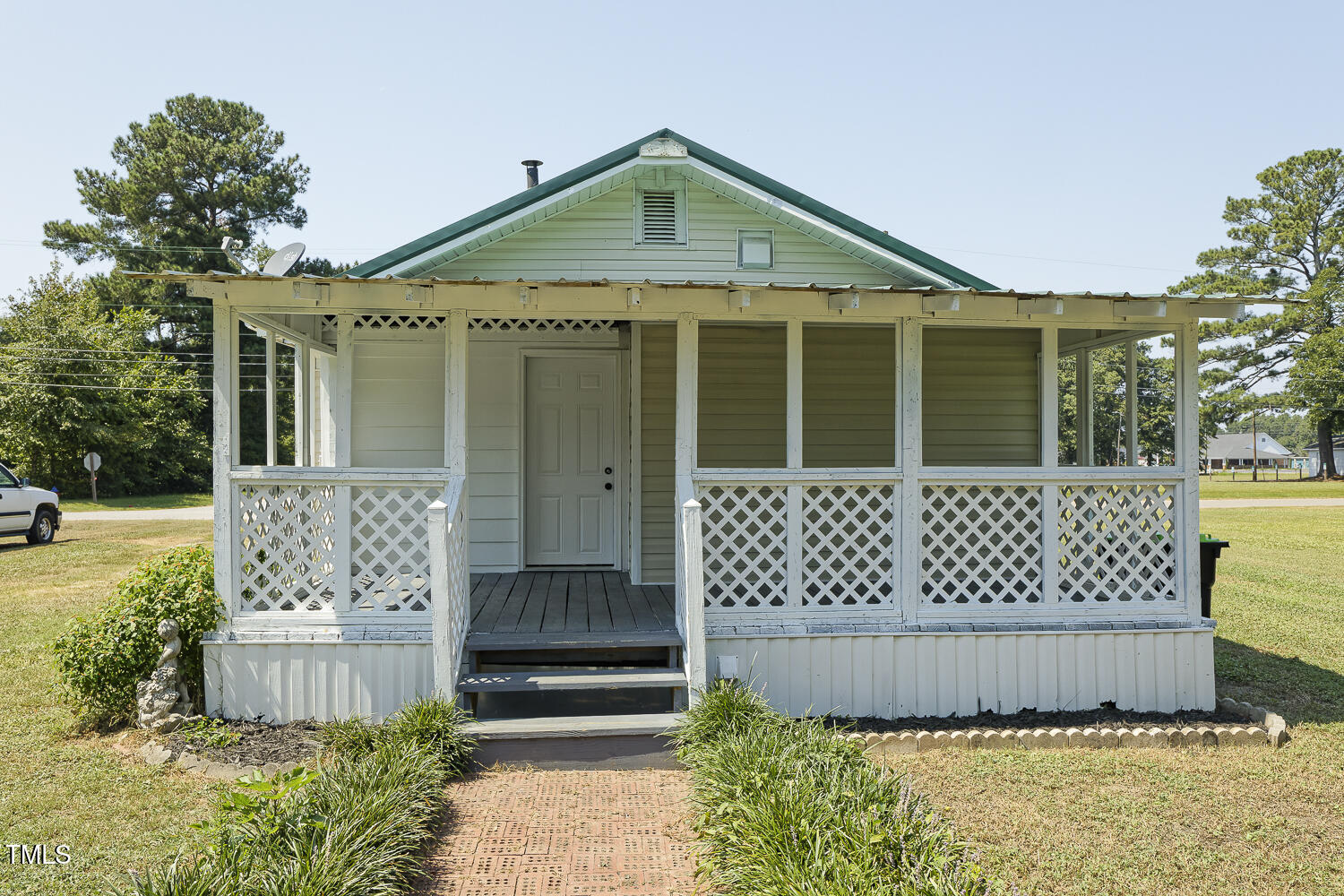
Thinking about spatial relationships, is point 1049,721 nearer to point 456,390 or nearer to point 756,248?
point 456,390

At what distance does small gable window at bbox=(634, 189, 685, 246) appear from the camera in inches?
335

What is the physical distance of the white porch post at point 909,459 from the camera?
634 cm

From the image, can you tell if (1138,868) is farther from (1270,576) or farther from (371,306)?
(1270,576)

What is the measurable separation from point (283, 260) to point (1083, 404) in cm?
821

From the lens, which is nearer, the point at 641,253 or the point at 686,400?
the point at 686,400

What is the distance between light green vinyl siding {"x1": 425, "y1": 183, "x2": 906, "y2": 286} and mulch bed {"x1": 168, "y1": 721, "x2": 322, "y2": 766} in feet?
14.3

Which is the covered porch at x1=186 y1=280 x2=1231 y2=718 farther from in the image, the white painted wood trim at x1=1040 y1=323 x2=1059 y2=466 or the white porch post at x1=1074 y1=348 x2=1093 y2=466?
the white porch post at x1=1074 y1=348 x2=1093 y2=466

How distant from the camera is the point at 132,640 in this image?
596 centimetres

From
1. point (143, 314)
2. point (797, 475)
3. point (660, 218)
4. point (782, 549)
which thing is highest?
point (143, 314)

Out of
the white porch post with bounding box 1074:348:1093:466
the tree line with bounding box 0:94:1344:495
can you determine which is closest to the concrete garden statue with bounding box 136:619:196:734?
the white porch post with bounding box 1074:348:1093:466

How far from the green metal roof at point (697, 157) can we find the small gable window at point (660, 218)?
1.40ft

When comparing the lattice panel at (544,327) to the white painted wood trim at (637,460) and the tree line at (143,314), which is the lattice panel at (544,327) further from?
the tree line at (143,314)

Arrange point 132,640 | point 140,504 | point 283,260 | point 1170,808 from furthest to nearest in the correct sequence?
point 140,504 → point 283,260 → point 132,640 → point 1170,808

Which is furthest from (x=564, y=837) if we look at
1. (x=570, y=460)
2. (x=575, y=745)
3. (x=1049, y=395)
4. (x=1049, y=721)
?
(x=570, y=460)
